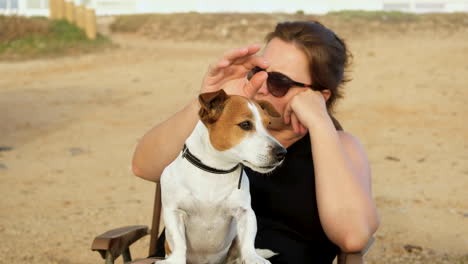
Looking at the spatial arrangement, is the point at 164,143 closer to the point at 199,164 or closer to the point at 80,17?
the point at 199,164

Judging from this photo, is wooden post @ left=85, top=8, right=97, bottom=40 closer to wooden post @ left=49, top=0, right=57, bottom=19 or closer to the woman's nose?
wooden post @ left=49, top=0, right=57, bottom=19

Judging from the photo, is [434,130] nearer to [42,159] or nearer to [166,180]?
[42,159]

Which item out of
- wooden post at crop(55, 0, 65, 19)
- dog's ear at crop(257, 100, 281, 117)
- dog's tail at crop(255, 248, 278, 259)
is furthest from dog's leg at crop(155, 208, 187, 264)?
wooden post at crop(55, 0, 65, 19)

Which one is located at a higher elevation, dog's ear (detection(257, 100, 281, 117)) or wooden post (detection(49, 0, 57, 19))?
dog's ear (detection(257, 100, 281, 117))

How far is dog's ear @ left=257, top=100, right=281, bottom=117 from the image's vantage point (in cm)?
318

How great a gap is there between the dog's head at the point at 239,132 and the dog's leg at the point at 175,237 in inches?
13.7

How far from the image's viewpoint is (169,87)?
45.7 ft

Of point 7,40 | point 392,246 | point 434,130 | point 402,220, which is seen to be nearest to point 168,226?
point 392,246

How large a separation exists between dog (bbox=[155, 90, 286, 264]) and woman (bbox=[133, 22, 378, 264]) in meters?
0.43

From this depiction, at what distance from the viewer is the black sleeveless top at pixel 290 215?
3371 millimetres

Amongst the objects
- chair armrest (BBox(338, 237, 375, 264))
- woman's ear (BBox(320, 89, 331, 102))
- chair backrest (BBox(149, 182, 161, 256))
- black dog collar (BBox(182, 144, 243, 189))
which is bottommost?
chair backrest (BBox(149, 182, 161, 256))

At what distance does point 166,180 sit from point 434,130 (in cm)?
838

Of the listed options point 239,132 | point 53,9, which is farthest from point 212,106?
point 53,9

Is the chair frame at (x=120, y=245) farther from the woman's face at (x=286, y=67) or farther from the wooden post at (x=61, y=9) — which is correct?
the wooden post at (x=61, y=9)
